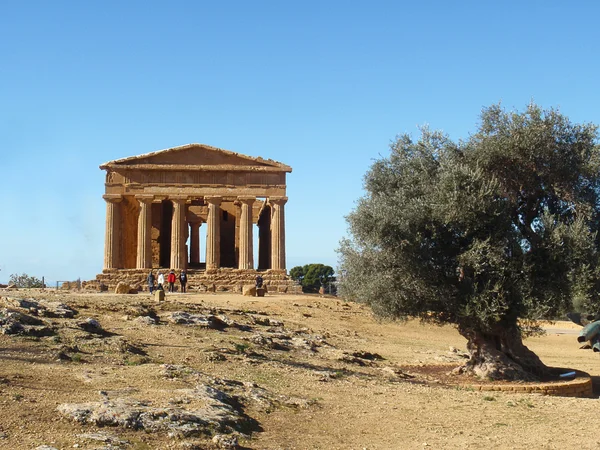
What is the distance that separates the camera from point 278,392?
41.2ft

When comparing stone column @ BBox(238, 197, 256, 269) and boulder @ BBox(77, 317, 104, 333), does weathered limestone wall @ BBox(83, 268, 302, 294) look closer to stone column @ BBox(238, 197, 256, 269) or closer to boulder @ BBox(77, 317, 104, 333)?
stone column @ BBox(238, 197, 256, 269)

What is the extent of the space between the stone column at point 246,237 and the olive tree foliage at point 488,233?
28.0 m

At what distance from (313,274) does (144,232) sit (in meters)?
38.6

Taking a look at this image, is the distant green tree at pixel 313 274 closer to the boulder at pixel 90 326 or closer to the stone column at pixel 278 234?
the stone column at pixel 278 234

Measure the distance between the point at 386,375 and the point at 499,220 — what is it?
4450mm

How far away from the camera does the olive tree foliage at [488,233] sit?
50.5ft

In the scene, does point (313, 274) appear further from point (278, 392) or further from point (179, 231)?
point (278, 392)

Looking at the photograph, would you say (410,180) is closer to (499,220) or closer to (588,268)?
(499,220)

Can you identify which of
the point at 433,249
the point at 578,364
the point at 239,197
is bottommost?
the point at 578,364

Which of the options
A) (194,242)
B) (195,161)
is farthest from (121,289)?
(194,242)

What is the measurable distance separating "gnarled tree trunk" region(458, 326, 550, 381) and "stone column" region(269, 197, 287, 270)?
92.1 ft

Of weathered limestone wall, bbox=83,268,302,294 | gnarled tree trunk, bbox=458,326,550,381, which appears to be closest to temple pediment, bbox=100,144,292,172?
weathered limestone wall, bbox=83,268,302,294

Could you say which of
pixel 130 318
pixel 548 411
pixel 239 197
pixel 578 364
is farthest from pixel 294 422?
pixel 239 197

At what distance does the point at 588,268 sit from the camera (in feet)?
49.9
